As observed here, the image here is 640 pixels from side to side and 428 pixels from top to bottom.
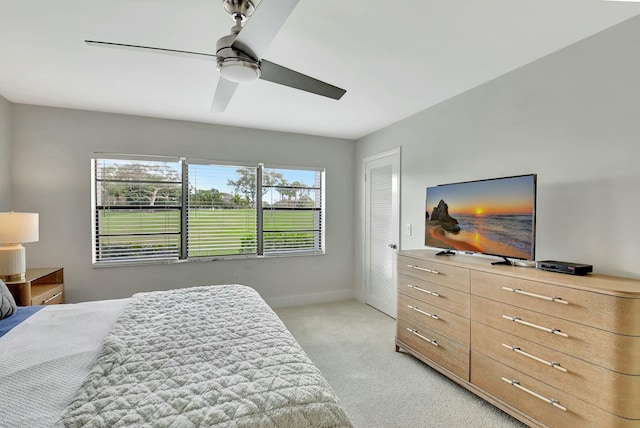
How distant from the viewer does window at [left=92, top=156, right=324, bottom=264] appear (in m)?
3.60

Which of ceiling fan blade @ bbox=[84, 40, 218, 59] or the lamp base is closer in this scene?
ceiling fan blade @ bbox=[84, 40, 218, 59]

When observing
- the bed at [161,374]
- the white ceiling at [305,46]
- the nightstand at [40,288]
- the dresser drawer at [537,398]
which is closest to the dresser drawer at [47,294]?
the nightstand at [40,288]

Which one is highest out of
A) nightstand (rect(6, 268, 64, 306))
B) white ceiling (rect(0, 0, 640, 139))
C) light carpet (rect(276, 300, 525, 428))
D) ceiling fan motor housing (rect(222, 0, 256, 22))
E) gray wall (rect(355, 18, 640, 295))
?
white ceiling (rect(0, 0, 640, 139))

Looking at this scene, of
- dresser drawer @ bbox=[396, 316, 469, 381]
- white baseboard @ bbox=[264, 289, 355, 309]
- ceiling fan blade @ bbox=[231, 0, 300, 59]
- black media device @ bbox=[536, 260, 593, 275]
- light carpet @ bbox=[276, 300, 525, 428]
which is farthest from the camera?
white baseboard @ bbox=[264, 289, 355, 309]

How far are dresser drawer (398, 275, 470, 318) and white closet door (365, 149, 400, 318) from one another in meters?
1.02

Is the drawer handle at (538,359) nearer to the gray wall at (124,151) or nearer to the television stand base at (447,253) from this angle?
the television stand base at (447,253)

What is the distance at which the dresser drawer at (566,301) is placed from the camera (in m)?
1.44

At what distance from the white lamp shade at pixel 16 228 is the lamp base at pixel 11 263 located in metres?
0.09

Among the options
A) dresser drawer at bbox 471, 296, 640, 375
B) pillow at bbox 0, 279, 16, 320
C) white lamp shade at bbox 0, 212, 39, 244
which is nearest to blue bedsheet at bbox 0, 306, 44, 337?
pillow at bbox 0, 279, 16, 320

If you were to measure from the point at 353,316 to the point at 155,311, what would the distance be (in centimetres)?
263

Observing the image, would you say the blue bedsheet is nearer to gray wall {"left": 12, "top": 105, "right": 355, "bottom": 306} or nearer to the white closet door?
gray wall {"left": 12, "top": 105, "right": 355, "bottom": 306}

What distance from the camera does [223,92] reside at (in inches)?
82.8

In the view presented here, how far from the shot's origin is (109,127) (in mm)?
3535

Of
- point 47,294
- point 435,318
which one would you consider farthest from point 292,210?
point 47,294
